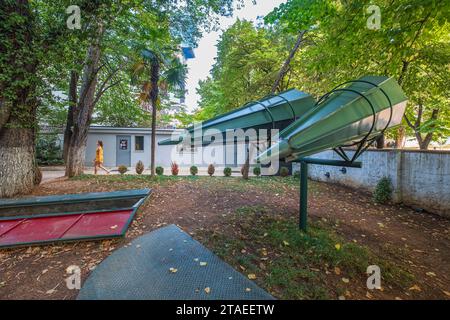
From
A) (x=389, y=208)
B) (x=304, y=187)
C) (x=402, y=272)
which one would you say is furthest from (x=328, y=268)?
(x=389, y=208)

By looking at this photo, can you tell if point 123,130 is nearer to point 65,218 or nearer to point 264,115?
point 65,218

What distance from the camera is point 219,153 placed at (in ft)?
57.2

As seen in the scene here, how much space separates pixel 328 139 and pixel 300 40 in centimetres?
862

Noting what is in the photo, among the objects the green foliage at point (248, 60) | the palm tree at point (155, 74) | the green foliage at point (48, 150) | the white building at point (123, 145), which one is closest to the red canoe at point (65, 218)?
the palm tree at point (155, 74)

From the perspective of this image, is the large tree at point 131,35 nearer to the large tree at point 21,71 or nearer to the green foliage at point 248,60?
the large tree at point 21,71

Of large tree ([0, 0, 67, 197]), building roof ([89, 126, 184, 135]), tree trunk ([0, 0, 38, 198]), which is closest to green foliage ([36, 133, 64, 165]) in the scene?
building roof ([89, 126, 184, 135])

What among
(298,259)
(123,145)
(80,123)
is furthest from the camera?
(123,145)

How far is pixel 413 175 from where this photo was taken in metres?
5.97

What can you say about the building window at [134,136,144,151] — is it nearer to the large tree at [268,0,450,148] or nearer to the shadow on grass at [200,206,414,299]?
the large tree at [268,0,450,148]

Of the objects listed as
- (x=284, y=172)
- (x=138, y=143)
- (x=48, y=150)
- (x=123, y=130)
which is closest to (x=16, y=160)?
(x=284, y=172)

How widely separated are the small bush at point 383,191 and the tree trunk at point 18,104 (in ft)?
32.8

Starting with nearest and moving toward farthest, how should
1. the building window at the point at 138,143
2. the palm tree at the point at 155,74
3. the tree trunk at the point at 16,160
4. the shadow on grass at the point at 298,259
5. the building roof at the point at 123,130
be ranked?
the shadow on grass at the point at 298,259, the tree trunk at the point at 16,160, the palm tree at the point at 155,74, the building roof at the point at 123,130, the building window at the point at 138,143

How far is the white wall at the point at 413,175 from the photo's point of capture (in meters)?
5.35

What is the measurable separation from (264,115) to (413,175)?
233 inches
